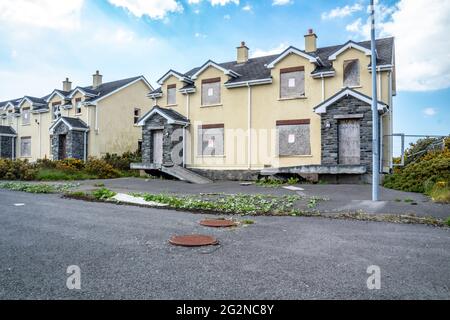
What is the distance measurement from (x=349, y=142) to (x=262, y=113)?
561cm

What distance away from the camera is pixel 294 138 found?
19844mm

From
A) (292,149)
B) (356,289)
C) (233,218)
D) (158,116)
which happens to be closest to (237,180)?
(292,149)

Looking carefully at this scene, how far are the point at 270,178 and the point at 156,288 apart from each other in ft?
52.1

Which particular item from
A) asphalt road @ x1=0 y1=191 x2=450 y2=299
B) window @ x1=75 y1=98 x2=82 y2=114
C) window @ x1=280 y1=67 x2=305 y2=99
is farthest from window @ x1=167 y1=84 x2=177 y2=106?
asphalt road @ x1=0 y1=191 x2=450 y2=299

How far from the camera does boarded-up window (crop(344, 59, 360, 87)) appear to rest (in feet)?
60.5

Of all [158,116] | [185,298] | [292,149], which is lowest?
[185,298]

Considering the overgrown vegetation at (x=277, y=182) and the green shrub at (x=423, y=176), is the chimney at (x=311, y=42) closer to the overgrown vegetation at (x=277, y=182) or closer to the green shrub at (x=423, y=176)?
the overgrown vegetation at (x=277, y=182)

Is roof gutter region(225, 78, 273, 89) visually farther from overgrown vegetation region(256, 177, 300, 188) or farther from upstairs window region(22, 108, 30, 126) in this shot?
upstairs window region(22, 108, 30, 126)

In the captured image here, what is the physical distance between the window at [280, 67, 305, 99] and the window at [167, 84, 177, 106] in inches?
309

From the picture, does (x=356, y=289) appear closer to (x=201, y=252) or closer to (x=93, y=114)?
(x=201, y=252)

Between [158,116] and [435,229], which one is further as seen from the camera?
[158,116]

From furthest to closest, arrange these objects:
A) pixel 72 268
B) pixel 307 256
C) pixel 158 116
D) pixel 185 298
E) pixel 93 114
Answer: pixel 93 114 < pixel 158 116 < pixel 307 256 < pixel 72 268 < pixel 185 298

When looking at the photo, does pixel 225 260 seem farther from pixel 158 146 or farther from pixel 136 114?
pixel 136 114

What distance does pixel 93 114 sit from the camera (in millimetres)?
28703
